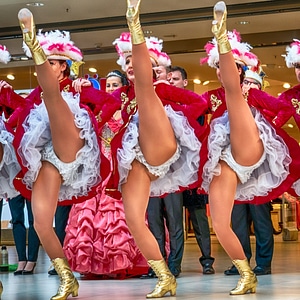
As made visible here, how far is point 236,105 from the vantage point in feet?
13.1

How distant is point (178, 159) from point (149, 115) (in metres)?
0.45

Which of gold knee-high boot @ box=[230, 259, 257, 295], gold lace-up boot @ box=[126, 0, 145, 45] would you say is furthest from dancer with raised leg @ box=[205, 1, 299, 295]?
gold lace-up boot @ box=[126, 0, 145, 45]

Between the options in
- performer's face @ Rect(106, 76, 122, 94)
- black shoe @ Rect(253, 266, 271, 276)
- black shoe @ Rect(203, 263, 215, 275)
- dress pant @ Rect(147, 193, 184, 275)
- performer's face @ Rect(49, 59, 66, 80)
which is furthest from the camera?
black shoe @ Rect(203, 263, 215, 275)

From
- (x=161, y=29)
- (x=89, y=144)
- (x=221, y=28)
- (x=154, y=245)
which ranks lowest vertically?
(x=154, y=245)

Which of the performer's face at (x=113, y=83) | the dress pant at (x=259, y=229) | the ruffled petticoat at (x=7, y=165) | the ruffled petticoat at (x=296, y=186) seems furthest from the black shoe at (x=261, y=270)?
the ruffled petticoat at (x=7, y=165)

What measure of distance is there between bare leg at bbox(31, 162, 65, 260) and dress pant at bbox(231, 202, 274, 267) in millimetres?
2005

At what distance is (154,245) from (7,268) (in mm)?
2746

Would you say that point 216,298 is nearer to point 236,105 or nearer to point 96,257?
point 236,105

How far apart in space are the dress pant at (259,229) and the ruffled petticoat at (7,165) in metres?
2.05

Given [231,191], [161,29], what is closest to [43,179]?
[231,191]

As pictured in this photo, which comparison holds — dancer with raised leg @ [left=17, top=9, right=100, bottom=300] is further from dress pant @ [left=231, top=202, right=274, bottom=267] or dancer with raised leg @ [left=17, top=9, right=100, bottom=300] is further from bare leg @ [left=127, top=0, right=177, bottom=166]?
dress pant @ [left=231, top=202, right=274, bottom=267]

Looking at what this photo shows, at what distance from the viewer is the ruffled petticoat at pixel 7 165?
13.5 feet

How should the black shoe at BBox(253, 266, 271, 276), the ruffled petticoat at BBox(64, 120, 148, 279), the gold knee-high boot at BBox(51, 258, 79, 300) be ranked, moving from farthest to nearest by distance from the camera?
the black shoe at BBox(253, 266, 271, 276), the ruffled petticoat at BBox(64, 120, 148, 279), the gold knee-high boot at BBox(51, 258, 79, 300)

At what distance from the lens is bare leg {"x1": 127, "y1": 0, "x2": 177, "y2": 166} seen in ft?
12.6
